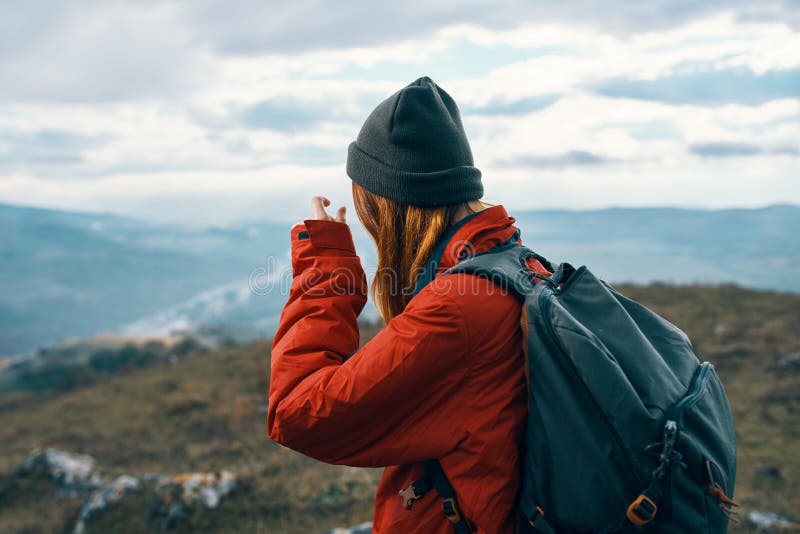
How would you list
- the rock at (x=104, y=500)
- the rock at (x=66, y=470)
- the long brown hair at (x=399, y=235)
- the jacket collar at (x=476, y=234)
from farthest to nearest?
the rock at (x=66, y=470) → the rock at (x=104, y=500) → the long brown hair at (x=399, y=235) → the jacket collar at (x=476, y=234)

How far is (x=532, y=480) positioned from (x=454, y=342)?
0.47 metres

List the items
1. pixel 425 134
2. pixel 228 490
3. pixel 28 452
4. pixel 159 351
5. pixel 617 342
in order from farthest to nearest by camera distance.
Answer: pixel 159 351 → pixel 28 452 → pixel 228 490 → pixel 425 134 → pixel 617 342

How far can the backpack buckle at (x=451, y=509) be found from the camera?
1704 millimetres

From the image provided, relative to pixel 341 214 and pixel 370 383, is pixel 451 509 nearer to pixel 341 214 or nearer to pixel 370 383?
pixel 370 383

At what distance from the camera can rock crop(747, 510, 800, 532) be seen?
16.8 ft

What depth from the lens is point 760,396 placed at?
364 inches

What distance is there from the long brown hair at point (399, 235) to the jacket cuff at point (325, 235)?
123 millimetres

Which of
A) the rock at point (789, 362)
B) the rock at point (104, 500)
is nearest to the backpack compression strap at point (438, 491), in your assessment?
the rock at point (104, 500)

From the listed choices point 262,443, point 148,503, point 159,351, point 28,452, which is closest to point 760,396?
point 262,443

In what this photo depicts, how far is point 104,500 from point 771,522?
7148mm

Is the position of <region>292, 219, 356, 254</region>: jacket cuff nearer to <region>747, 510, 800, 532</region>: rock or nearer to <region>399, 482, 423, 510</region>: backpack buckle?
<region>399, 482, 423, 510</region>: backpack buckle

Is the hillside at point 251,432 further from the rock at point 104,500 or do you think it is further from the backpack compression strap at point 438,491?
→ the backpack compression strap at point 438,491

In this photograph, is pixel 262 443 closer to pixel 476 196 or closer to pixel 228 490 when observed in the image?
pixel 228 490

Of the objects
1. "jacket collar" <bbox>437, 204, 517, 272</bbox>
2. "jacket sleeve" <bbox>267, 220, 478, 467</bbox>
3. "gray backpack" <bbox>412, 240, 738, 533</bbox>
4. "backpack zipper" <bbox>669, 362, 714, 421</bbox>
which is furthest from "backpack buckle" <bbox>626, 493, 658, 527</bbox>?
"jacket collar" <bbox>437, 204, 517, 272</bbox>
